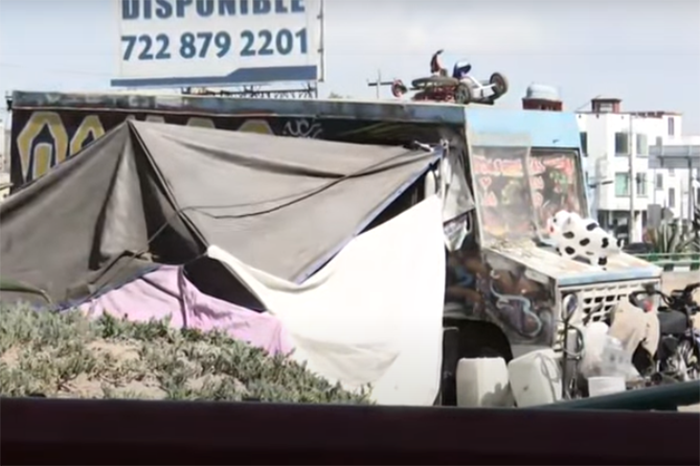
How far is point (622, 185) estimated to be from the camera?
19.3ft

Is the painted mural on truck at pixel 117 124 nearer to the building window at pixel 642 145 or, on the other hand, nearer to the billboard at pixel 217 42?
the billboard at pixel 217 42

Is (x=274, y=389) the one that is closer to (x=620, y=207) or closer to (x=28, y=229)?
(x=28, y=229)

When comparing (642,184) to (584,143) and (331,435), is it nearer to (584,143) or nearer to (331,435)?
(584,143)

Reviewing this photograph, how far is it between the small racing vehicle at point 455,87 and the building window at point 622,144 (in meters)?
0.64

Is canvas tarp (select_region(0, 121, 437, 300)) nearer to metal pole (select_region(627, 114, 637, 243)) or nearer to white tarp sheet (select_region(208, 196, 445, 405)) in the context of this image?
A: white tarp sheet (select_region(208, 196, 445, 405))

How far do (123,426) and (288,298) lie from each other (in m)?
2.98

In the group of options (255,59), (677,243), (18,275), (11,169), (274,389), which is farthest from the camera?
(677,243)

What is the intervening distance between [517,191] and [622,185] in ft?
3.51

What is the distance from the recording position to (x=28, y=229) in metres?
4.45

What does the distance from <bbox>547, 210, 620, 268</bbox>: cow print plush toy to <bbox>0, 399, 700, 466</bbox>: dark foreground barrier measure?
12.2 feet

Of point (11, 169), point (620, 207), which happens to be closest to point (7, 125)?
point (11, 169)

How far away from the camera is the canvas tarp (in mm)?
4328

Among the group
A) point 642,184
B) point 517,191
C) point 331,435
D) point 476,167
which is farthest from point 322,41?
point 331,435

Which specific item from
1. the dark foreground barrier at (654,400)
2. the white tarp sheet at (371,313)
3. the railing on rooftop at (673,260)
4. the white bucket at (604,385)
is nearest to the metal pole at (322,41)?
the white tarp sheet at (371,313)
